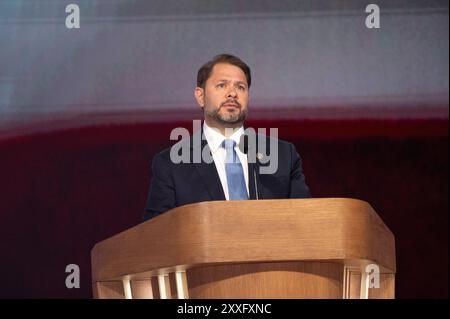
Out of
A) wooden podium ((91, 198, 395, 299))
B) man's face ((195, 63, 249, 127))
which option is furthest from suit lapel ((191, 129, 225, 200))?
wooden podium ((91, 198, 395, 299))

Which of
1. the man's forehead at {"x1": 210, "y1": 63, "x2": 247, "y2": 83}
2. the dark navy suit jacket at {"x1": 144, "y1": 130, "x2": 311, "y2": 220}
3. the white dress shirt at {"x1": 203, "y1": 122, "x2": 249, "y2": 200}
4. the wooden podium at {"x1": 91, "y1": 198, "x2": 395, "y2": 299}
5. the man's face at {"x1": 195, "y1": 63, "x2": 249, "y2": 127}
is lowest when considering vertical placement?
the wooden podium at {"x1": 91, "y1": 198, "x2": 395, "y2": 299}

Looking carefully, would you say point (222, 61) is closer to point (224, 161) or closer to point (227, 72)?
point (227, 72)

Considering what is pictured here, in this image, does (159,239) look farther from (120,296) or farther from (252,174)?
(252,174)

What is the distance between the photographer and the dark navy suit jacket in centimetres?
273

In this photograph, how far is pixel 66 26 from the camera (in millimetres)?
3791

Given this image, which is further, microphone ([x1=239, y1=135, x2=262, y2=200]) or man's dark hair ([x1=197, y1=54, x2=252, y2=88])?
man's dark hair ([x1=197, y1=54, x2=252, y2=88])

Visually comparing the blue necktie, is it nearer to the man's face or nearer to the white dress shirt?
the white dress shirt

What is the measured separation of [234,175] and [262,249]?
63cm

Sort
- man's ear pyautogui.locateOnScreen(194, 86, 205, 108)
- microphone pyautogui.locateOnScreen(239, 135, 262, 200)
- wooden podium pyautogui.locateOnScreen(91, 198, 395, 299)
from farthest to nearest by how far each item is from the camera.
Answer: man's ear pyautogui.locateOnScreen(194, 86, 205, 108)
microphone pyautogui.locateOnScreen(239, 135, 262, 200)
wooden podium pyautogui.locateOnScreen(91, 198, 395, 299)

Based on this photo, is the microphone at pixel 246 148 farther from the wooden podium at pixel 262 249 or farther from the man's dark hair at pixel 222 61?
the wooden podium at pixel 262 249

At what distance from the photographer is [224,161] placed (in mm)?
2793

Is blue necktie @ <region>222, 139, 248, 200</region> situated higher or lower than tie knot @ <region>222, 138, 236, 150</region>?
lower

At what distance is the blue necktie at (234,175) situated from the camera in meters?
2.71

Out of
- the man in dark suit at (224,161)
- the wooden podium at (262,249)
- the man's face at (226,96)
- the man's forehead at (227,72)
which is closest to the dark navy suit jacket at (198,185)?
the man in dark suit at (224,161)
